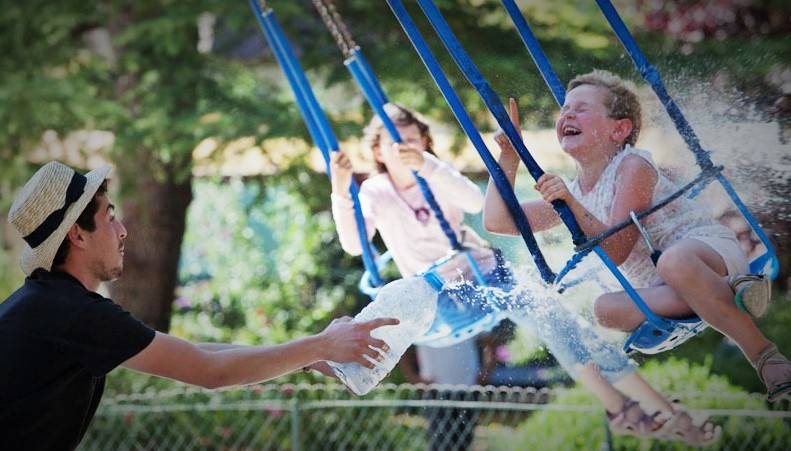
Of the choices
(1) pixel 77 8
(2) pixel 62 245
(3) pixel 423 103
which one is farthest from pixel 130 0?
(2) pixel 62 245

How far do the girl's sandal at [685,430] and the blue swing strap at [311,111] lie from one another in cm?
114

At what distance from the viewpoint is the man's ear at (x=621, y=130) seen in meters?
2.81

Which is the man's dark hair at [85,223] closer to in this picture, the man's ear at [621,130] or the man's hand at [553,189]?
the man's hand at [553,189]

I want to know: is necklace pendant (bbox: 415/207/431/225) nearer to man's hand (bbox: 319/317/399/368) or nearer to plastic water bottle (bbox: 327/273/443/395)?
plastic water bottle (bbox: 327/273/443/395)

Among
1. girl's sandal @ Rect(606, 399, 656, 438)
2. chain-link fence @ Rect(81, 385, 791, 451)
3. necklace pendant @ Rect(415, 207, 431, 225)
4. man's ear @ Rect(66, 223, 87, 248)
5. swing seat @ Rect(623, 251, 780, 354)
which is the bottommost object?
chain-link fence @ Rect(81, 385, 791, 451)

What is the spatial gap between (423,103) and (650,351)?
416 centimetres

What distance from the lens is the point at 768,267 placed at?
268cm

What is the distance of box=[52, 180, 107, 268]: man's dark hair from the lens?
2643 millimetres

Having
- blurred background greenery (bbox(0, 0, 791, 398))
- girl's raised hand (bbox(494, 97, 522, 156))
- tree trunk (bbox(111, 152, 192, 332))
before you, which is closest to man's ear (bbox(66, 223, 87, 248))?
girl's raised hand (bbox(494, 97, 522, 156))

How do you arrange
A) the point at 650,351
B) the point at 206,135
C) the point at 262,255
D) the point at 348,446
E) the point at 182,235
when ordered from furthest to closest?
the point at 262,255, the point at 182,235, the point at 206,135, the point at 348,446, the point at 650,351

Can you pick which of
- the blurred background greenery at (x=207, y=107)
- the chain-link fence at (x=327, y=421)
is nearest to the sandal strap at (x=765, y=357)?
the chain-link fence at (x=327, y=421)

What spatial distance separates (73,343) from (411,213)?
1634mm

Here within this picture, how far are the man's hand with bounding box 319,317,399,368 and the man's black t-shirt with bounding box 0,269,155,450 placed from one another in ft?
1.45

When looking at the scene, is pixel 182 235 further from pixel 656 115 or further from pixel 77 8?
pixel 656 115
